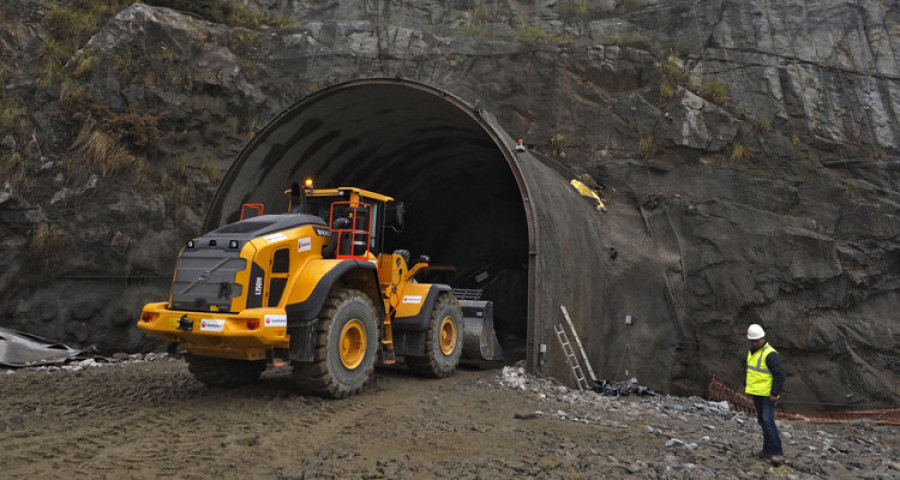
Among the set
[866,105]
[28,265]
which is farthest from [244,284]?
[866,105]

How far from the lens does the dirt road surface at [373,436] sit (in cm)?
405

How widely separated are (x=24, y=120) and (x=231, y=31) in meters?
5.31

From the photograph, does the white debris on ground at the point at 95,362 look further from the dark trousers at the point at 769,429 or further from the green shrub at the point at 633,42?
the green shrub at the point at 633,42

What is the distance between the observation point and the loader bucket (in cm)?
971

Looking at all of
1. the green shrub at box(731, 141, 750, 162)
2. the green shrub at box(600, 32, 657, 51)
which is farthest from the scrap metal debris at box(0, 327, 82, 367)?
the green shrub at box(600, 32, 657, 51)

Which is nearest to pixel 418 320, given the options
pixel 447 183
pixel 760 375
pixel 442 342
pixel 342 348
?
pixel 442 342

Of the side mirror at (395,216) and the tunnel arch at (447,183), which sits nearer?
the side mirror at (395,216)

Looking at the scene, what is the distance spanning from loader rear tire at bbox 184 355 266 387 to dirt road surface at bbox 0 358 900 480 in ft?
0.49

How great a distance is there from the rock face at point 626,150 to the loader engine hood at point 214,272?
5.36 metres

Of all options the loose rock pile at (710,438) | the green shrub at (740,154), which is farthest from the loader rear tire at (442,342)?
the green shrub at (740,154)

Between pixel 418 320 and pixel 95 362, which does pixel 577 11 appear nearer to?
pixel 418 320

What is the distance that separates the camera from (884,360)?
10.1 metres

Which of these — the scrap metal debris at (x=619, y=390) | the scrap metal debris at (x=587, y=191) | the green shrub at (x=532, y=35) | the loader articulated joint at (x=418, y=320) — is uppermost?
the green shrub at (x=532, y=35)

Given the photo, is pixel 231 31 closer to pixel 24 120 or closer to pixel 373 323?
pixel 24 120
